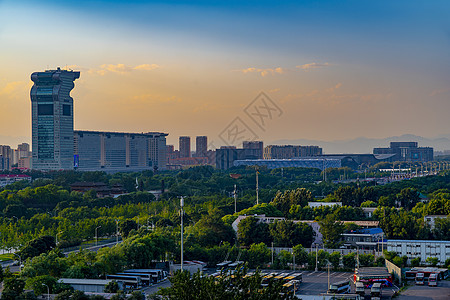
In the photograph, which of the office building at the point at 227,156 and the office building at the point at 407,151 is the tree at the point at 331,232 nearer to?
the office building at the point at 227,156

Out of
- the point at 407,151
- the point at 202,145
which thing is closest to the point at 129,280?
the point at 202,145

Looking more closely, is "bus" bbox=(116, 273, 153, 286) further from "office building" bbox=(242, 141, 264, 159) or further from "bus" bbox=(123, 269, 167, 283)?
"office building" bbox=(242, 141, 264, 159)

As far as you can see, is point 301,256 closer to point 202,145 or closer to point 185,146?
point 202,145

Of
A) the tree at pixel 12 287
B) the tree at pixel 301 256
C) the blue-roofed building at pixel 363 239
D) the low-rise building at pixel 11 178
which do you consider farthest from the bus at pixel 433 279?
the low-rise building at pixel 11 178

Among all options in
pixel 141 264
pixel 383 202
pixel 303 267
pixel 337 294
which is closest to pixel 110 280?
pixel 141 264

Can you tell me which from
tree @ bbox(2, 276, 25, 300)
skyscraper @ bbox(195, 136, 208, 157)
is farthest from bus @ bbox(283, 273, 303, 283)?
skyscraper @ bbox(195, 136, 208, 157)

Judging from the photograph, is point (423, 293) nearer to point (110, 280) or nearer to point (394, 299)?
point (394, 299)
